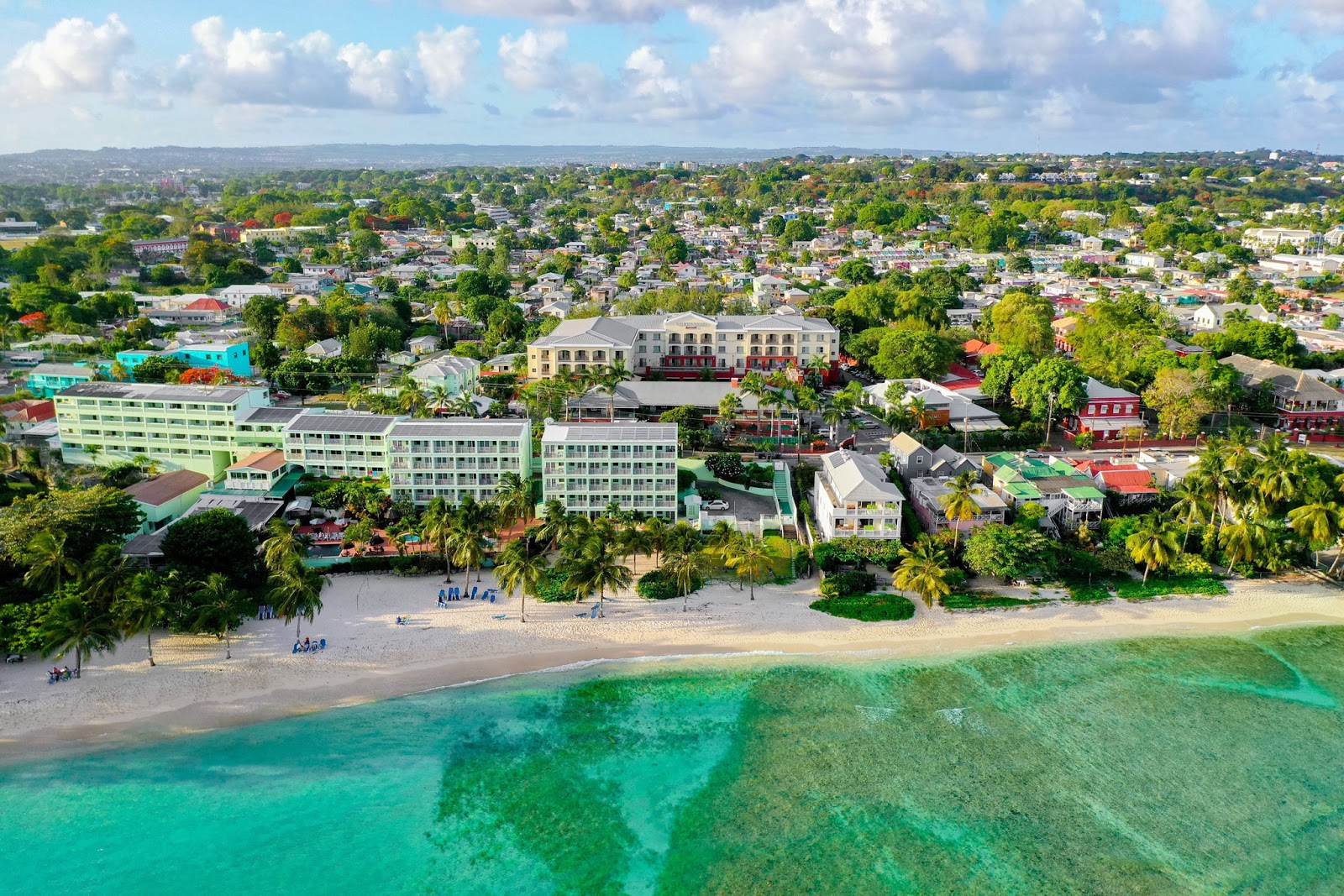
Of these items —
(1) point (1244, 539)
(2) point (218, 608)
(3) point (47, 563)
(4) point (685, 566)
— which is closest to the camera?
(2) point (218, 608)

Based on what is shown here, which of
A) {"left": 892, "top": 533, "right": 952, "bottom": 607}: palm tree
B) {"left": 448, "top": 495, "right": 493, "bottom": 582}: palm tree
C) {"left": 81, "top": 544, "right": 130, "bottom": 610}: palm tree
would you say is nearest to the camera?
{"left": 81, "top": 544, "right": 130, "bottom": 610}: palm tree

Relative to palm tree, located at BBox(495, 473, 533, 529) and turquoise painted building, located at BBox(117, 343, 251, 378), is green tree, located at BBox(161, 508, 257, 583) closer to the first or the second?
palm tree, located at BBox(495, 473, 533, 529)

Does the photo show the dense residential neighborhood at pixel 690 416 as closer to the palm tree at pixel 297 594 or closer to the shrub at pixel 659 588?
the shrub at pixel 659 588

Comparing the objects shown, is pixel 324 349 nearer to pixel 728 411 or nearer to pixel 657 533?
pixel 728 411

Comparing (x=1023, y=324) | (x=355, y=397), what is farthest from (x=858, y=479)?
(x=1023, y=324)

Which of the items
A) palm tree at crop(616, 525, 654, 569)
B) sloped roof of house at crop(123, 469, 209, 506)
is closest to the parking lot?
palm tree at crop(616, 525, 654, 569)

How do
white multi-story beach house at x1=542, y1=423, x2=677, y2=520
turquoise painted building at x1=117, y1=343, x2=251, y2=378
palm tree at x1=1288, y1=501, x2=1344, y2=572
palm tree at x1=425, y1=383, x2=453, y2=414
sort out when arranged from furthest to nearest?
1. turquoise painted building at x1=117, y1=343, x2=251, y2=378
2. palm tree at x1=425, y1=383, x2=453, y2=414
3. white multi-story beach house at x1=542, y1=423, x2=677, y2=520
4. palm tree at x1=1288, y1=501, x2=1344, y2=572

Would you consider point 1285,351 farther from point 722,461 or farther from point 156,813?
point 156,813
